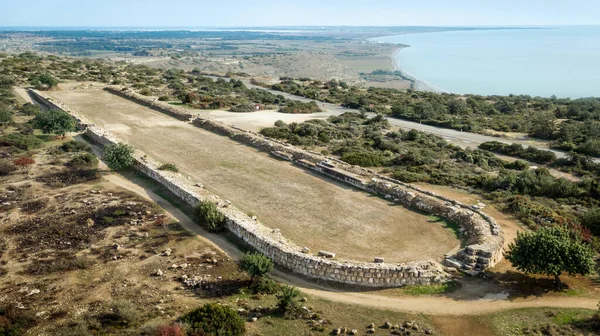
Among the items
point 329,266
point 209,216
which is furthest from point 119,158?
point 329,266

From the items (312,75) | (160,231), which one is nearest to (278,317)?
(160,231)

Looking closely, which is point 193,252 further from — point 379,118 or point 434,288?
point 379,118

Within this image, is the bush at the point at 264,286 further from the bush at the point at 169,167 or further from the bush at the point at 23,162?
the bush at the point at 23,162

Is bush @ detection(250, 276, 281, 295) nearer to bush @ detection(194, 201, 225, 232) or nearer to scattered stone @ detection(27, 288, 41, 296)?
bush @ detection(194, 201, 225, 232)

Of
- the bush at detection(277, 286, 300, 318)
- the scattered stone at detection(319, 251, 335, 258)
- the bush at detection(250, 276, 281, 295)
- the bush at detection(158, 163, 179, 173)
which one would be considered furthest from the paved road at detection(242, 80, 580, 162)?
the bush at detection(277, 286, 300, 318)

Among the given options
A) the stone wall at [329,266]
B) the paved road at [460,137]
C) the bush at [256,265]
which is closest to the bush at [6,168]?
the stone wall at [329,266]

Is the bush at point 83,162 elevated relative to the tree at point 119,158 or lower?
lower
